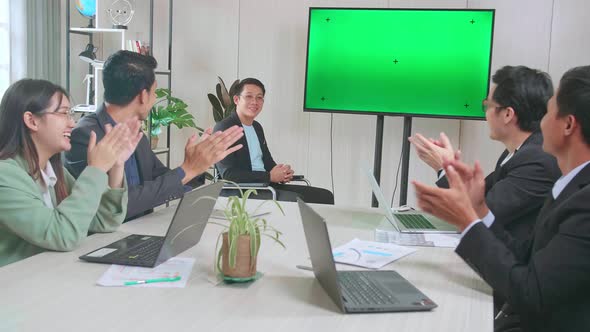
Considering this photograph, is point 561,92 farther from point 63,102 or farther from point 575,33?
point 575,33

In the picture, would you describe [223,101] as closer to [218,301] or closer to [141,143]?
[141,143]

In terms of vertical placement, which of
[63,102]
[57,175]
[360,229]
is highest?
[63,102]

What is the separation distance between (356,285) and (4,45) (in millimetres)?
4206

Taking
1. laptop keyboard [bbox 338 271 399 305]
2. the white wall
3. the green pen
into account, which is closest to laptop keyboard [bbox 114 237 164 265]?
the green pen

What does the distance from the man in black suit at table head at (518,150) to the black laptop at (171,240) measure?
95 centimetres

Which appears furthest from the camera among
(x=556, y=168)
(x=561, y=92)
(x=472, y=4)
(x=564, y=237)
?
(x=472, y=4)

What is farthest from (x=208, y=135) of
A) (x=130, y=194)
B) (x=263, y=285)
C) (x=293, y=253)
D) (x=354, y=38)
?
(x=354, y=38)

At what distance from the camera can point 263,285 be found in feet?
5.03

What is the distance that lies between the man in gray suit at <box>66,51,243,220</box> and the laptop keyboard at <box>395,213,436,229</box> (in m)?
0.78

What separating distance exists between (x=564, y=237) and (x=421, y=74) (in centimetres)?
306

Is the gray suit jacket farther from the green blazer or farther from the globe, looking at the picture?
the globe

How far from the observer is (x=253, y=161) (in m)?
4.43

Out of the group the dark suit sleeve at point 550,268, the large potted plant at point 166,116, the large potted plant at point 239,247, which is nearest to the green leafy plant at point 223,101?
the large potted plant at point 166,116

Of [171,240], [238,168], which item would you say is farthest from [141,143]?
[238,168]
